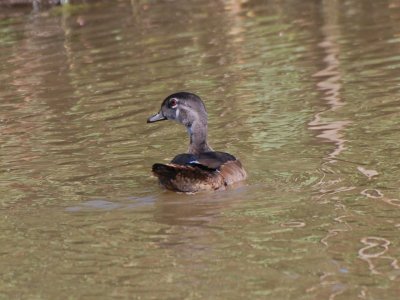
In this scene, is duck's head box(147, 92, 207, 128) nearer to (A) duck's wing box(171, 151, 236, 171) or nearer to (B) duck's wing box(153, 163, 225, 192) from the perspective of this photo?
(A) duck's wing box(171, 151, 236, 171)

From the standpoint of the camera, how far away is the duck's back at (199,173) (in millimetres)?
10008

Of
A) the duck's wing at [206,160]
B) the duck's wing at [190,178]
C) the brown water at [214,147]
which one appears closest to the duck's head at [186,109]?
the brown water at [214,147]

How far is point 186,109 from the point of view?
11328 mm

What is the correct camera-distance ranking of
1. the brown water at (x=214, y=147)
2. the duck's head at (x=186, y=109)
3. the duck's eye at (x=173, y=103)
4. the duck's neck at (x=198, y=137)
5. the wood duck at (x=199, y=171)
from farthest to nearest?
the duck's eye at (x=173, y=103), the duck's head at (x=186, y=109), the duck's neck at (x=198, y=137), the wood duck at (x=199, y=171), the brown water at (x=214, y=147)

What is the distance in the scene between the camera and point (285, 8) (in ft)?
69.4

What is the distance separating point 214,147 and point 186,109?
0.83 meters

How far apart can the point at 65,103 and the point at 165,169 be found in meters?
5.19

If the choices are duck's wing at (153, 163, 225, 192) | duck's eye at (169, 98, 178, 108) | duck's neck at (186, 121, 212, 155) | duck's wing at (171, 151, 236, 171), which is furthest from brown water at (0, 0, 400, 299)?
duck's eye at (169, 98, 178, 108)

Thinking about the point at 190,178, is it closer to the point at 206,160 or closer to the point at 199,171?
the point at 199,171

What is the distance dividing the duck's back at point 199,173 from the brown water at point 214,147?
11 cm

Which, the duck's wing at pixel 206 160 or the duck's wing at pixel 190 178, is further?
the duck's wing at pixel 206 160

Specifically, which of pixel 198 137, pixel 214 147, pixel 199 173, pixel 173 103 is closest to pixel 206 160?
pixel 199 173

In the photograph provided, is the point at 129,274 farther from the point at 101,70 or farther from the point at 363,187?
the point at 101,70

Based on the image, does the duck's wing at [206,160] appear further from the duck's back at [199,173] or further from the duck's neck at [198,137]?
the duck's neck at [198,137]
